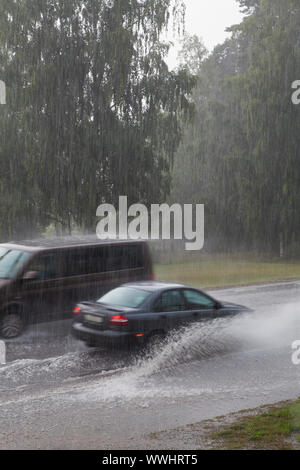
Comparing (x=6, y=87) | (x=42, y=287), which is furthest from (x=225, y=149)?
(x=42, y=287)

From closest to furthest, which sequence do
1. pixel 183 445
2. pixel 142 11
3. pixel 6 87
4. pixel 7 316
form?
pixel 183 445 < pixel 7 316 < pixel 6 87 < pixel 142 11

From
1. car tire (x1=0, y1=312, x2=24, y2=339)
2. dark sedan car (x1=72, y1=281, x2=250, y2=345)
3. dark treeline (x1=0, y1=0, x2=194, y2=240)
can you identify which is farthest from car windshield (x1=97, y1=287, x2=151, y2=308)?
dark treeline (x1=0, y1=0, x2=194, y2=240)

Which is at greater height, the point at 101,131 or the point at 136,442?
the point at 101,131

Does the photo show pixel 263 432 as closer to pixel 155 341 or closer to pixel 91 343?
pixel 155 341

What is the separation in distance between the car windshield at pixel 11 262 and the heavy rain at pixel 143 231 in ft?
0.10

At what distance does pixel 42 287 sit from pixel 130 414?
551 cm

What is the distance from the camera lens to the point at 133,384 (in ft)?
30.6

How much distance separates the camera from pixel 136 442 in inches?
256

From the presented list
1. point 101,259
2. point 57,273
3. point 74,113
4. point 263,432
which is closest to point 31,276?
point 57,273

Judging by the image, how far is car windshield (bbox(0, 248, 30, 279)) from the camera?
492 inches

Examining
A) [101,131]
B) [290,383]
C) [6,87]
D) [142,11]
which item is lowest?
[290,383]

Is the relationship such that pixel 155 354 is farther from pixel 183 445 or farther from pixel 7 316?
pixel 183 445

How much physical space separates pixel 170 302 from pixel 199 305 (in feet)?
2.44

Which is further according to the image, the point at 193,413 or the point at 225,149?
the point at 225,149
